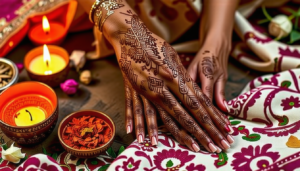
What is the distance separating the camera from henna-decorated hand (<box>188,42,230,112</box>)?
1074mm

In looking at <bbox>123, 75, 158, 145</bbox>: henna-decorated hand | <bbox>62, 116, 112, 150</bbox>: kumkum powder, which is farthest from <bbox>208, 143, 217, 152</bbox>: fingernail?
<bbox>62, 116, 112, 150</bbox>: kumkum powder

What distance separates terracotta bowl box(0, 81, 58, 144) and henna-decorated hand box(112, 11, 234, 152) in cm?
22

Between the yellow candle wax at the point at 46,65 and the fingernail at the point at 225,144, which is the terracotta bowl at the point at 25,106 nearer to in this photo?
the yellow candle wax at the point at 46,65

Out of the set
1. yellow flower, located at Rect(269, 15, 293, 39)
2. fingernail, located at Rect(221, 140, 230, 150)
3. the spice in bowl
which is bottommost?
the spice in bowl

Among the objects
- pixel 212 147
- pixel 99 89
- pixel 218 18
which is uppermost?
pixel 218 18

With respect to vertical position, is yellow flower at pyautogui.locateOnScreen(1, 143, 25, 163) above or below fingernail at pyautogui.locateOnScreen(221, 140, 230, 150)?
below

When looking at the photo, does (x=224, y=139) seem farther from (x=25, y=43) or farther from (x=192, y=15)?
(x=25, y=43)

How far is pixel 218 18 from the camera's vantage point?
124 cm

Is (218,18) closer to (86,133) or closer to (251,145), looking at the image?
(251,145)

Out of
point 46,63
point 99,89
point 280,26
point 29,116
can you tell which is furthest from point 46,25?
point 280,26

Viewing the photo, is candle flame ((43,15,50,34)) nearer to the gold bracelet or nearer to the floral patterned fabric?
the gold bracelet

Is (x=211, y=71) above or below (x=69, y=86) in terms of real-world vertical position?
above

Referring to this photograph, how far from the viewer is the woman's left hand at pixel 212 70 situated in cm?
108

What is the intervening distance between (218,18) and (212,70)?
217 mm
